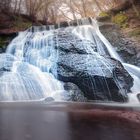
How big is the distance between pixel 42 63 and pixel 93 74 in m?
2.76

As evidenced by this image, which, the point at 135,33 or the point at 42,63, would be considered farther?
the point at 135,33

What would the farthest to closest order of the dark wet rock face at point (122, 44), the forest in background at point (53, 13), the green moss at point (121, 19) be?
the green moss at point (121, 19) < the forest in background at point (53, 13) < the dark wet rock face at point (122, 44)

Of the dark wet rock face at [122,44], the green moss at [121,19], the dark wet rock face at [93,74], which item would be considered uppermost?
the green moss at [121,19]

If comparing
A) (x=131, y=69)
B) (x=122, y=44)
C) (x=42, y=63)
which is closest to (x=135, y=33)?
(x=122, y=44)

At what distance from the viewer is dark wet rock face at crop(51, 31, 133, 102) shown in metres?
11.1

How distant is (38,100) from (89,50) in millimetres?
4105

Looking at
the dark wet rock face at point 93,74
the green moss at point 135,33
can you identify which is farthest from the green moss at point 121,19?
the dark wet rock face at point 93,74

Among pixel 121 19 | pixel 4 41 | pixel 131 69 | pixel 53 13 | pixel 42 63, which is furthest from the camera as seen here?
pixel 53 13

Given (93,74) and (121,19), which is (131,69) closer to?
(93,74)

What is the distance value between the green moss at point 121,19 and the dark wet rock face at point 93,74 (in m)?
3.98

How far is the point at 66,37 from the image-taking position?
46.4 ft

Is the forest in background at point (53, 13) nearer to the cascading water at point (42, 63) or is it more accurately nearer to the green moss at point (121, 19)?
the green moss at point (121, 19)

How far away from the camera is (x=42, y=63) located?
516 inches

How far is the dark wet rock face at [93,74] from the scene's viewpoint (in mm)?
11109
